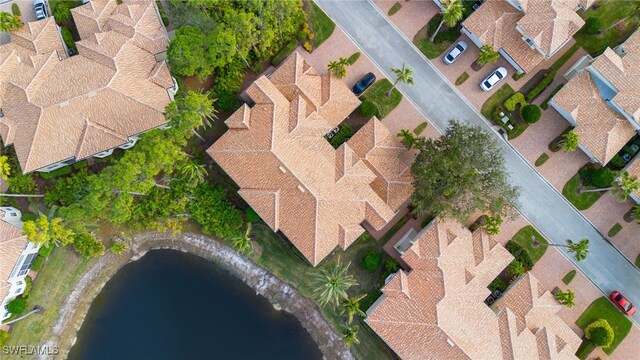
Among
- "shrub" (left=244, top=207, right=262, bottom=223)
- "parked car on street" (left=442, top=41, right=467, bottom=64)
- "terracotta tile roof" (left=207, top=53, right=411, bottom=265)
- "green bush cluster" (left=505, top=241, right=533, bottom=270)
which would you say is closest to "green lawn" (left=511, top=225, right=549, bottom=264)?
"green bush cluster" (left=505, top=241, right=533, bottom=270)

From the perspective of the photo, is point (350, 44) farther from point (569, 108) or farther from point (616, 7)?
point (616, 7)

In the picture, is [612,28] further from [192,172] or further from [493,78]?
[192,172]

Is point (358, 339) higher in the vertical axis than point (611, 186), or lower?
lower

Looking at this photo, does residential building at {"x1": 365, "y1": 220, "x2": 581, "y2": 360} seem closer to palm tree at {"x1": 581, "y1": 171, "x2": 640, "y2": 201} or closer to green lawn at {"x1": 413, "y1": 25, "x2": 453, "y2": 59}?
palm tree at {"x1": 581, "y1": 171, "x2": 640, "y2": 201}

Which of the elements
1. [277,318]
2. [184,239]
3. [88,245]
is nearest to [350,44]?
[184,239]

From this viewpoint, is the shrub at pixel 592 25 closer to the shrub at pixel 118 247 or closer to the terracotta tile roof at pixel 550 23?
the terracotta tile roof at pixel 550 23

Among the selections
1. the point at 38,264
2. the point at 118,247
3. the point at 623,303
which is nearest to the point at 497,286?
the point at 623,303
